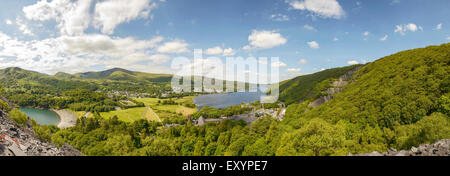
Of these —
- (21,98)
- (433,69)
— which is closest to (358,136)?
(433,69)

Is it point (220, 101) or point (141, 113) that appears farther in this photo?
point (220, 101)

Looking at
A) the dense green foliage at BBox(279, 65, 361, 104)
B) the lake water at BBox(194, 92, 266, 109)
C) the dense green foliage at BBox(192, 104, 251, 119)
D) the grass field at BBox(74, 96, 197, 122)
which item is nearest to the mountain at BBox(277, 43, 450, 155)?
the dense green foliage at BBox(279, 65, 361, 104)

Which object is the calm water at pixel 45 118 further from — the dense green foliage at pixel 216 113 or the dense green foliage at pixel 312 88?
the dense green foliage at pixel 312 88

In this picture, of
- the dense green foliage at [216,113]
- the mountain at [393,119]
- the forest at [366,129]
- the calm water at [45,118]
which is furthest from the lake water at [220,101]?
the mountain at [393,119]

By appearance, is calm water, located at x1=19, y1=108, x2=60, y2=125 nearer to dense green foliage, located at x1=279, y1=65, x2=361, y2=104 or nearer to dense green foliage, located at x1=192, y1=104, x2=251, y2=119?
dense green foliage, located at x1=192, y1=104, x2=251, y2=119

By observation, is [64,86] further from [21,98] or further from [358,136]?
[358,136]

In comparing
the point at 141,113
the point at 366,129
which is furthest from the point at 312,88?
the point at 141,113

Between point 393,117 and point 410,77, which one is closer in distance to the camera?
point 393,117

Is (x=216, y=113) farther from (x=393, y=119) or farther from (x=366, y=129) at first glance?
(x=393, y=119)

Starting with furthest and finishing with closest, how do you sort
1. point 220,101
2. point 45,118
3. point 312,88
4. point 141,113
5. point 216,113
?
point 220,101 → point 312,88 → point 141,113 → point 216,113 → point 45,118

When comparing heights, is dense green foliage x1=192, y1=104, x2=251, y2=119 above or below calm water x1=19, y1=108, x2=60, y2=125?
above
